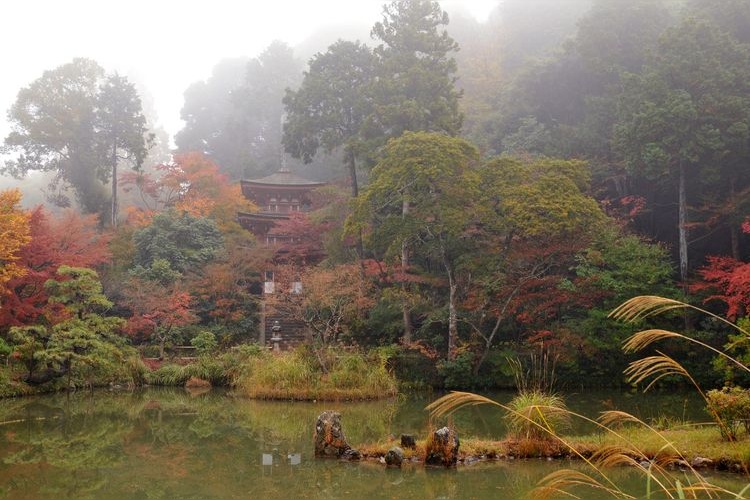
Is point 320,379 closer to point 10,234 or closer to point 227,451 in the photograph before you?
point 227,451

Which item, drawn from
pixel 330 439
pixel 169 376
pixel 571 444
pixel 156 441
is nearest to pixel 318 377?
pixel 156 441

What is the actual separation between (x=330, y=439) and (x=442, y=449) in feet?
4.88

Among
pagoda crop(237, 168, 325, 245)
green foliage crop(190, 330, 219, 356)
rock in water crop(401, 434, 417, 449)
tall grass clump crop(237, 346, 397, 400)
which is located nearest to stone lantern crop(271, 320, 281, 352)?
green foliage crop(190, 330, 219, 356)

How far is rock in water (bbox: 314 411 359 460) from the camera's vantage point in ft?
25.1

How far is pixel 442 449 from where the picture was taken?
708 cm

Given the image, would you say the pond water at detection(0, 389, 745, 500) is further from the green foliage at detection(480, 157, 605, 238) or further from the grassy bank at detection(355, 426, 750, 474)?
the green foliage at detection(480, 157, 605, 238)

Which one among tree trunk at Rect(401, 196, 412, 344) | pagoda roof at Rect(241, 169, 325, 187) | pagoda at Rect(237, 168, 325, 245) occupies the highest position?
pagoda roof at Rect(241, 169, 325, 187)

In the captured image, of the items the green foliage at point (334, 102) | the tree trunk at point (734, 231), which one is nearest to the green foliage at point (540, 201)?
the tree trunk at point (734, 231)

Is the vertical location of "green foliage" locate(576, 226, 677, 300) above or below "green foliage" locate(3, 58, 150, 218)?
below

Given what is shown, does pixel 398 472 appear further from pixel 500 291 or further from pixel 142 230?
pixel 142 230

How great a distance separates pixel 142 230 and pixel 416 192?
39.2 ft

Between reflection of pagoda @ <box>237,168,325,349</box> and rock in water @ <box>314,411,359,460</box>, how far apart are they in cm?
1250

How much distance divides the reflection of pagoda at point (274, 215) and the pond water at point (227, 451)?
23.8 feet

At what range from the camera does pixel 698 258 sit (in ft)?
63.5
